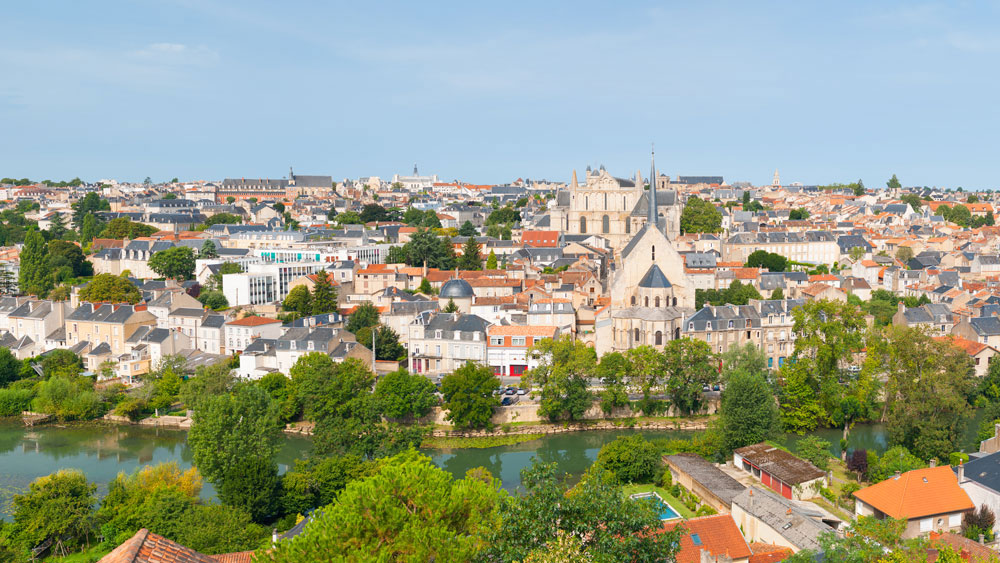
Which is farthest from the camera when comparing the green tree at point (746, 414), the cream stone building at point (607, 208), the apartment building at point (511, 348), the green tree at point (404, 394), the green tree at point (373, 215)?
the green tree at point (373, 215)

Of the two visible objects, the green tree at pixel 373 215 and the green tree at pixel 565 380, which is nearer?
the green tree at pixel 565 380

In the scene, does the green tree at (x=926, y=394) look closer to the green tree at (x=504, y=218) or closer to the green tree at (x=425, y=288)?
the green tree at (x=425, y=288)

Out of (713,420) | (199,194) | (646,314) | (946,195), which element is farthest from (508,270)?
(946,195)

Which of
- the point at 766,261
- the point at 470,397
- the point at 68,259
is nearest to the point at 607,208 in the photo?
the point at 766,261

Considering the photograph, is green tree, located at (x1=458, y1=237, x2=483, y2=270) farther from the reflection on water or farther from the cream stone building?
the reflection on water

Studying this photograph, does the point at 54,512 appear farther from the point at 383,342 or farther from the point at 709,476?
the point at 383,342

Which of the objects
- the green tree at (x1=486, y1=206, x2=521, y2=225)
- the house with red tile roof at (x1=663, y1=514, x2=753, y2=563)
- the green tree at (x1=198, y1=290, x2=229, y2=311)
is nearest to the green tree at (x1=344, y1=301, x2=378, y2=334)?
the green tree at (x1=198, y1=290, x2=229, y2=311)

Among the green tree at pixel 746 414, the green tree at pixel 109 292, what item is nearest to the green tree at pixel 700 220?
the green tree at pixel 109 292
